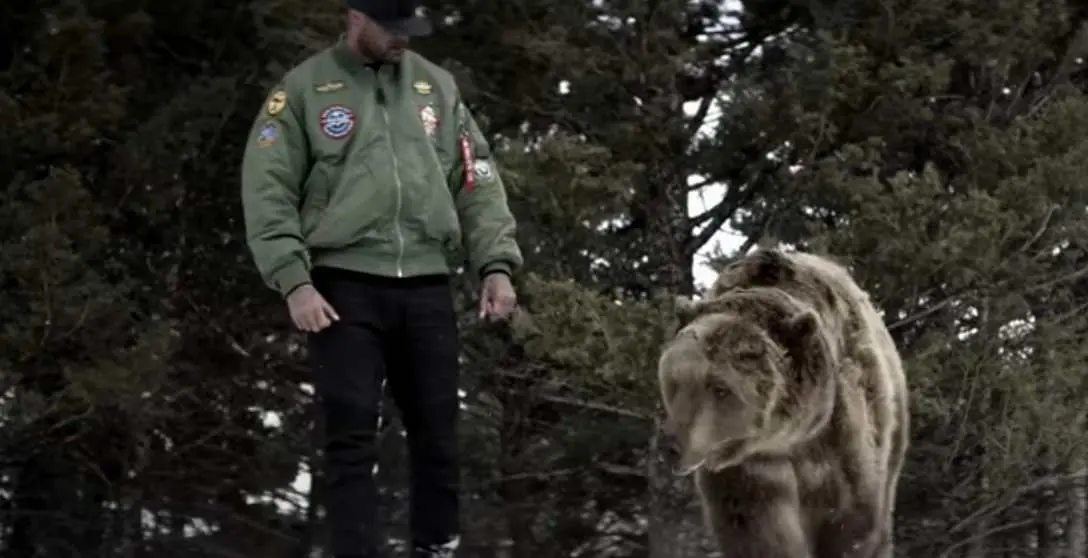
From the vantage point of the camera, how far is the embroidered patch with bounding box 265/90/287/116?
379cm

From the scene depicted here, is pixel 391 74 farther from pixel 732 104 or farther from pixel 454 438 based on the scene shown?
pixel 732 104

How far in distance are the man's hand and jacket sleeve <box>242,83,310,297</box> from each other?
537 millimetres

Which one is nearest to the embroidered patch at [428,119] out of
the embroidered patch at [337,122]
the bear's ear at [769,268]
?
the embroidered patch at [337,122]

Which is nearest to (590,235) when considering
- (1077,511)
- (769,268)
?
(1077,511)

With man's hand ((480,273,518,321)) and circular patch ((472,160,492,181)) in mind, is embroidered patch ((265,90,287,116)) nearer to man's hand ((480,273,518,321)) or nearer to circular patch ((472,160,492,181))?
circular patch ((472,160,492,181))

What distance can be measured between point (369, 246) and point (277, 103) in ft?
1.46

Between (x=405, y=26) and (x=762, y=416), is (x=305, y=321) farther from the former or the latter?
(x=762, y=416)

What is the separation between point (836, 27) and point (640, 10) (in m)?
1.03

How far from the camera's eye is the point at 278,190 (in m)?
3.69

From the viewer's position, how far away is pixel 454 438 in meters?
3.95

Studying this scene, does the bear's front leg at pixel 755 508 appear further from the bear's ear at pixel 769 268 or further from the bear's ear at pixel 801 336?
the bear's ear at pixel 769 268

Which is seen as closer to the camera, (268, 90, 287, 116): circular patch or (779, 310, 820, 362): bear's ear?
(779, 310, 820, 362): bear's ear

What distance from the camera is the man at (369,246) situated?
368 centimetres

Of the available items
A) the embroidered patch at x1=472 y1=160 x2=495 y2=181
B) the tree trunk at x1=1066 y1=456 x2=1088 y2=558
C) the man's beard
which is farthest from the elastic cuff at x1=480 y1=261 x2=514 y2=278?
the tree trunk at x1=1066 y1=456 x2=1088 y2=558
